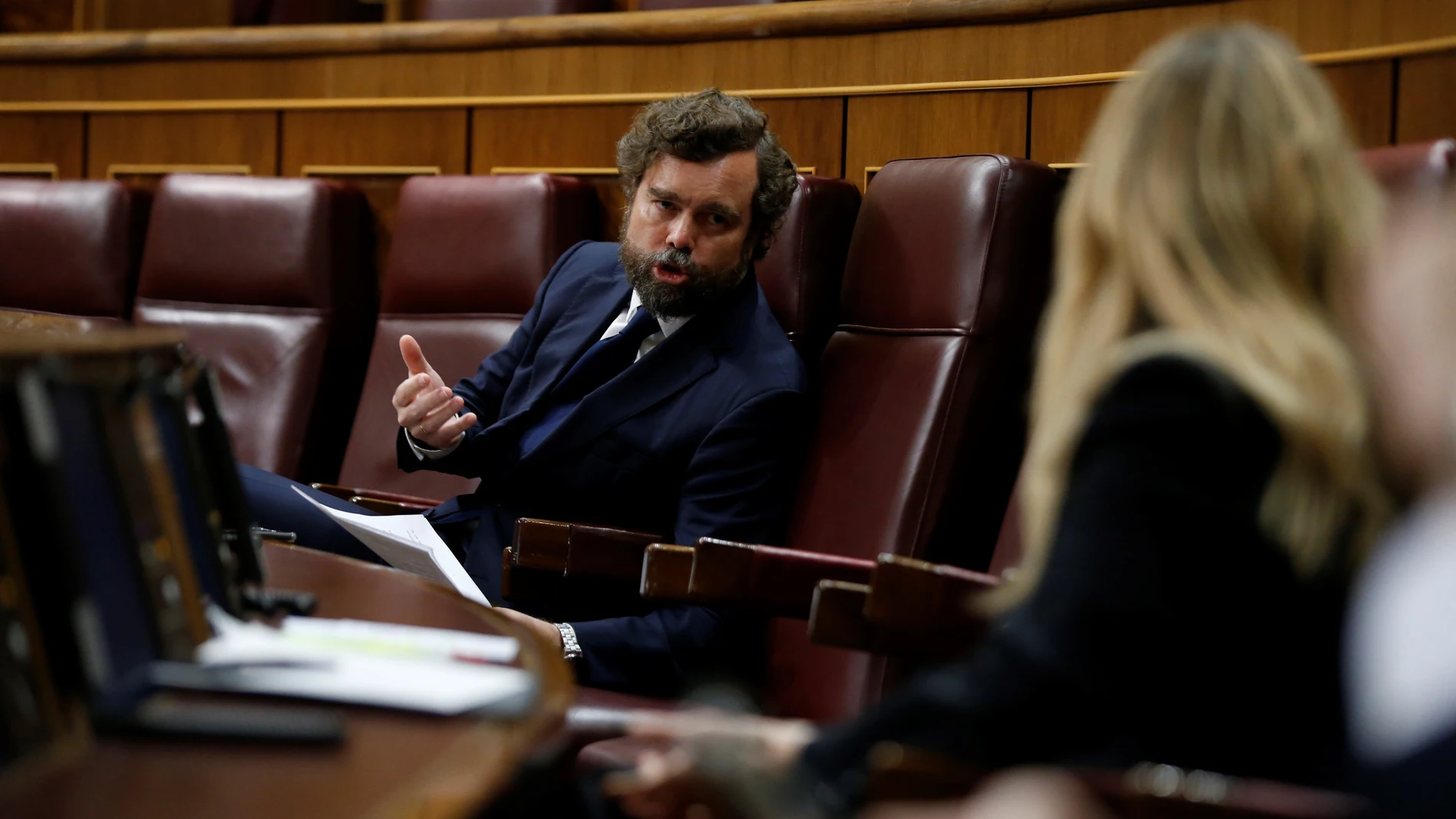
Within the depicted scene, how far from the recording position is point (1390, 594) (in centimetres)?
40

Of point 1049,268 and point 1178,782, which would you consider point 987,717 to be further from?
point 1049,268

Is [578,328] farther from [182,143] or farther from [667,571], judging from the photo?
[182,143]

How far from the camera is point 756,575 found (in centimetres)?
83

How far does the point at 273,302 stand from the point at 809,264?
0.69 meters

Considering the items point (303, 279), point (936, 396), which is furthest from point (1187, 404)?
point (303, 279)

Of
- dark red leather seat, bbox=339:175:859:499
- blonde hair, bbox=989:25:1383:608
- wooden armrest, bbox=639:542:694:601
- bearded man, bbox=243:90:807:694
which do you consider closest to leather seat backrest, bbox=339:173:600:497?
dark red leather seat, bbox=339:175:859:499

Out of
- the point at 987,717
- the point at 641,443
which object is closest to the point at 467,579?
the point at 641,443

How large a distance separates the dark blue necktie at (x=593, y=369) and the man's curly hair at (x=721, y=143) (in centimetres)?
12

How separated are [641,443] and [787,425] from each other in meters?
0.12

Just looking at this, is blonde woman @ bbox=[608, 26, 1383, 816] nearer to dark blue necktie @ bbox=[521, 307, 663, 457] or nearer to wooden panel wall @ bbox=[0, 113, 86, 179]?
dark blue necktie @ bbox=[521, 307, 663, 457]

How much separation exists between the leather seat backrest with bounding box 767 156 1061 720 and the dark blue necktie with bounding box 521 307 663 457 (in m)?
0.18

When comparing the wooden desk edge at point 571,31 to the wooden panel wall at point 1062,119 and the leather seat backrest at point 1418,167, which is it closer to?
the wooden panel wall at point 1062,119

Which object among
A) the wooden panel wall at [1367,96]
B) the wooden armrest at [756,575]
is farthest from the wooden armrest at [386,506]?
the wooden panel wall at [1367,96]

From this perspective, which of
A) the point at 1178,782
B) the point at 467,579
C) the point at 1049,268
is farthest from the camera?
the point at 1049,268
